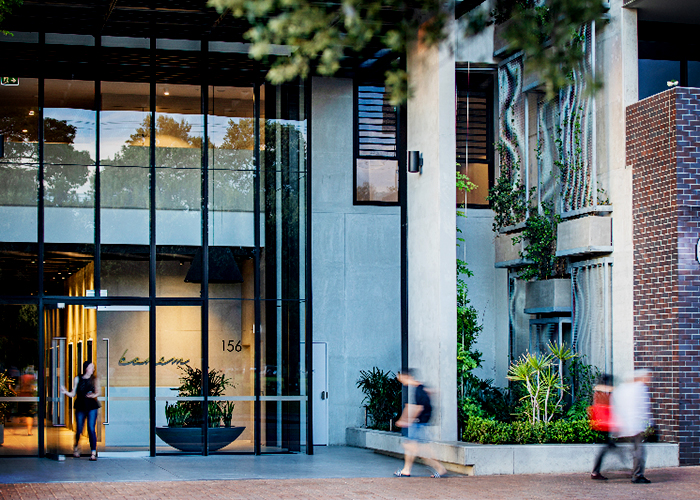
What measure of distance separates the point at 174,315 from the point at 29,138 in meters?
4.02

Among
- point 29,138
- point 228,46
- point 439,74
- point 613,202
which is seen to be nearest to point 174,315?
point 29,138

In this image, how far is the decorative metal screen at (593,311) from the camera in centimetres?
1538

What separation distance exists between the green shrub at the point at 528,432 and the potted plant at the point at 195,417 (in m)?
4.41

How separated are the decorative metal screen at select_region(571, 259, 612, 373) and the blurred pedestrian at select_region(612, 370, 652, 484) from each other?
10.9ft

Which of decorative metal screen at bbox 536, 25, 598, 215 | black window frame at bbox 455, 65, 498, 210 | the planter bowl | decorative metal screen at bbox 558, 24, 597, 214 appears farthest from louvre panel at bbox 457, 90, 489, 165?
the planter bowl

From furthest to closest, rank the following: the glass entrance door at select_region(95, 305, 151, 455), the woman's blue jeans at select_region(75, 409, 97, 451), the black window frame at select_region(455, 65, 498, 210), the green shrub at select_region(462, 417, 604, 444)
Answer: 1. the black window frame at select_region(455, 65, 498, 210)
2. the glass entrance door at select_region(95, 305, 151, 455)
3. the woman's blue jeans at select_region(75, 409, 97, 451)
4. the green shrub at select_region(462, 417, 604, 444)

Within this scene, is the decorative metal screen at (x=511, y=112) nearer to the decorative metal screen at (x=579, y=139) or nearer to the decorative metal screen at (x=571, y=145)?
the decorative metal screen at (x=571, y=145)

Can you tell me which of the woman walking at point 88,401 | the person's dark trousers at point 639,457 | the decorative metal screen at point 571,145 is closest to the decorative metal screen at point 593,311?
the decorative metal screen at point 571,145

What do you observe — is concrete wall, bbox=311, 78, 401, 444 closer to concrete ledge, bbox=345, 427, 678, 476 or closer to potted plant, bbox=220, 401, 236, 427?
potted plant, bbox=220, 401, 236, 427

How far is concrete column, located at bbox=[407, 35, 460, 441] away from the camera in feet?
47.1

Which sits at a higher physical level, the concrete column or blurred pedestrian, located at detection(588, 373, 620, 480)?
the concrete column

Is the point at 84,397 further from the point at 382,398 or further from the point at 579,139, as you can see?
the point at 579,139

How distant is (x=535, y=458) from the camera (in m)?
13.2

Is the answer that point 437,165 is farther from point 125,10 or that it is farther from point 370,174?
point 125,10
